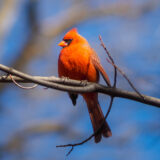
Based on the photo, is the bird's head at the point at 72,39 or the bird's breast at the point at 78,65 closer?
the bird's breast at the point at 78,65

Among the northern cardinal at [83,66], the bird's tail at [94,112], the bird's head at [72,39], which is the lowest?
the bird's tail at [94,112]

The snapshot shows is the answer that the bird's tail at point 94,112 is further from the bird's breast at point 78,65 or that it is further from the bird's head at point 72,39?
the bird's head at point 72,39

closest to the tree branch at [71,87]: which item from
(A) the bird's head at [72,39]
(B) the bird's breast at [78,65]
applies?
(B) the bird's breast at [78,65]

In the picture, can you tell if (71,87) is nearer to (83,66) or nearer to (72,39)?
(83,66)

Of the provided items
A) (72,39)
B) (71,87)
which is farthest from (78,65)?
(71,87)

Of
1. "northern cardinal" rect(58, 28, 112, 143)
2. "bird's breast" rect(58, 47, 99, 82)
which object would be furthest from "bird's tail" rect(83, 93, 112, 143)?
"bird's breast" rect(58, 47, 99, 82)

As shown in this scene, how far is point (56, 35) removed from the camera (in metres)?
8.25

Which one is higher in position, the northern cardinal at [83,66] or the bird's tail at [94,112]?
the northern cardinal at [83,66]

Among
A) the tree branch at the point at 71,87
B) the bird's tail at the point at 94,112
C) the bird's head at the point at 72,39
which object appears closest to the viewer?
the tree branch at the point at 71,87

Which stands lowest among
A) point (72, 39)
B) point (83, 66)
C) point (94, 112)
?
point (94, 112)

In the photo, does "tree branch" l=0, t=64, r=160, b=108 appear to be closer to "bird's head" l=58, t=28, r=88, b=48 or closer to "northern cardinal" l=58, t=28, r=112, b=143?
"northern cardinal" l=58, t=28, r=112, b=143

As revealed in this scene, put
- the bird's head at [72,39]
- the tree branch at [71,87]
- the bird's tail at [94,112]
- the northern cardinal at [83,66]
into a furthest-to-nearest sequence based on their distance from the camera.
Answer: the bird's head at [72,39] → the bird's tail at [94,112] → the northern cardinal at [83,66] → the tree branch at [71,87]

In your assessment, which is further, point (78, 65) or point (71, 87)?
point (78, 65)

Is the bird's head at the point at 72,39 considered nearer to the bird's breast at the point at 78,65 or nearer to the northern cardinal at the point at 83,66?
the northern cardinal at the point at 83,66
